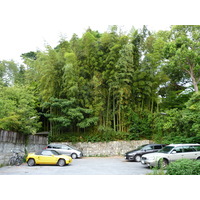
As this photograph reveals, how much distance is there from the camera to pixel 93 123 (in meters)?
13.1

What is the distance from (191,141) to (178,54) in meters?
4.34

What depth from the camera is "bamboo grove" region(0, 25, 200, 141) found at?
39.9 feet

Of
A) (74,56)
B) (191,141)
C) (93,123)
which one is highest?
(74,56)

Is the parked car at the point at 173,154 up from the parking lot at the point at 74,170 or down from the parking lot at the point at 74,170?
up

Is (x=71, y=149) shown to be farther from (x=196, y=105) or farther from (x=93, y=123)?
(x=196, y=105)

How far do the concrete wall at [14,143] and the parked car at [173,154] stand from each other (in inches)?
221

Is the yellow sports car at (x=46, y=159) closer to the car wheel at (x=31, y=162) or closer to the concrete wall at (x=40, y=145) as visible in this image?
the car wheel at (x=31, y=162)

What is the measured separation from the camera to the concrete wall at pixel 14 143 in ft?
25.1

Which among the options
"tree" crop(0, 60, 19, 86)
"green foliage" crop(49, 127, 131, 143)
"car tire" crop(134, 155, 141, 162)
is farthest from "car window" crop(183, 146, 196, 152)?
"tree" crop(0, 60, 19, 86)

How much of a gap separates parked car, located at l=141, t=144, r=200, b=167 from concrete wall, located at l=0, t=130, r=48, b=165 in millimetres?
5607

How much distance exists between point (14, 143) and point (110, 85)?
6748 mm

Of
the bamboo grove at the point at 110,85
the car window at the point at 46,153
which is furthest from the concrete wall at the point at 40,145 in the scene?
the car window at the point at 46,153
